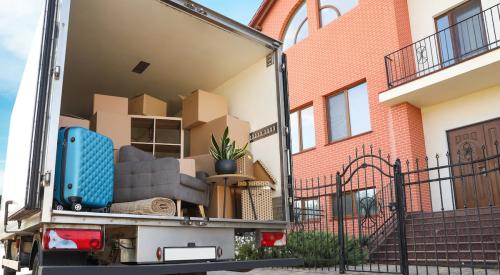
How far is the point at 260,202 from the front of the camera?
5105 millimetres

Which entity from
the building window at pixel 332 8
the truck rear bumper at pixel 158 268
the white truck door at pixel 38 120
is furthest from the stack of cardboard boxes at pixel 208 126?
the building window at pixel 332 8

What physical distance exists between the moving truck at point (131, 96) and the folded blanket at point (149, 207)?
209 mm

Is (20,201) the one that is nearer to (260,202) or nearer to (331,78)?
(260,202)

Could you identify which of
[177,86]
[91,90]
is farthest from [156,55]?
[91,90]

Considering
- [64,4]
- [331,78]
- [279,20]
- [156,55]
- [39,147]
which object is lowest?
[39,147]

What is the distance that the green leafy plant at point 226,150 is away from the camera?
17.2 feet

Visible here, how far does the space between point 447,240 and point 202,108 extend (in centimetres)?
596

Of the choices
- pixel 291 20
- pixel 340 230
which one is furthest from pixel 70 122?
pixel 291 20

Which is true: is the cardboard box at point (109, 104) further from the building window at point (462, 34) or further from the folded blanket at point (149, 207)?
the building window at point (462, 34)

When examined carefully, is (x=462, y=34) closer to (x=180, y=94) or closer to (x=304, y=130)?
(x=304, y=130)

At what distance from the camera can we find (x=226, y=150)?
17.3 ft

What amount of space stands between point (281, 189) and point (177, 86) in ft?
7.63

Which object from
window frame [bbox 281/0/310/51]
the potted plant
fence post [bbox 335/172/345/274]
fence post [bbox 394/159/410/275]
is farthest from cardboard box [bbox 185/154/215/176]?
window frame [bbox 281/0/310/51]

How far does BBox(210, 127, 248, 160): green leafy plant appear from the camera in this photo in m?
5.23
